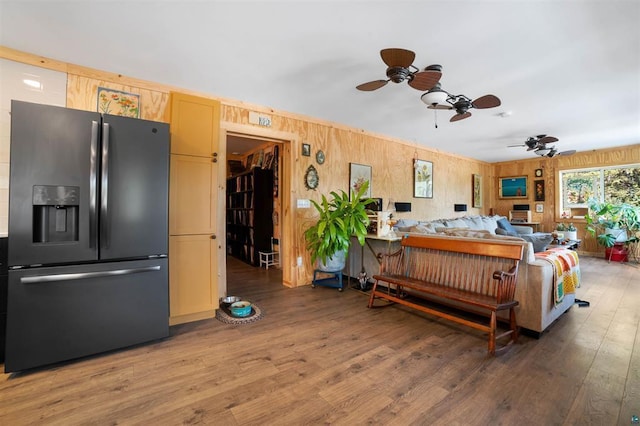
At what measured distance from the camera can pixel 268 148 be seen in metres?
5.77

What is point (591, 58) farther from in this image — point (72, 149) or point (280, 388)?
point (72, 149)

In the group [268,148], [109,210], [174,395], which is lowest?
[174,395]

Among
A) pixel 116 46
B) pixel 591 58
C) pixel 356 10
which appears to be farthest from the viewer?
pixel 591 58

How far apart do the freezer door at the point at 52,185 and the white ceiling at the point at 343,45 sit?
82cm

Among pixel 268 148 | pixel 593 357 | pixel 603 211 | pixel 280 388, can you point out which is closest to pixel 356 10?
pixel 280 388

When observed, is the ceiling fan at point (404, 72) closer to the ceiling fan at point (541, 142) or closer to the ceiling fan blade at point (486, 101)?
the ceiling fan blade at point (486, 101)

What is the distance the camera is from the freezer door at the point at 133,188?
2.21m

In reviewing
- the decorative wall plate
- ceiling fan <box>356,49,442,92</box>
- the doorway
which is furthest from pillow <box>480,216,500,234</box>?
ceiling fan <box>356,49,442,92</box>

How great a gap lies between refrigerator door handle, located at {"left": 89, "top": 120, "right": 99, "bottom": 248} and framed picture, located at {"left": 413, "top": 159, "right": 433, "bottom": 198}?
5.56m

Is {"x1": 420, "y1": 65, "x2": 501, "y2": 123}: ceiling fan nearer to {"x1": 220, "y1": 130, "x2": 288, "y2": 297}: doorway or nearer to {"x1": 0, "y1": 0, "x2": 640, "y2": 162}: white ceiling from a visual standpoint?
{"x1": 0, "y1": 0, "x2": 640, "y2": 162}: white ceiling

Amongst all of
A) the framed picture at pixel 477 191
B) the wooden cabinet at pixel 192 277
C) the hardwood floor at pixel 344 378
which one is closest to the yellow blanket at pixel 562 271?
the hardwood floor at pixel 344 378

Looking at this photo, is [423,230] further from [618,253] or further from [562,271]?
[618,253]

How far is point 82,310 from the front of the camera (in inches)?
82.9

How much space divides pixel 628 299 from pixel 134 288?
5.73 metres
